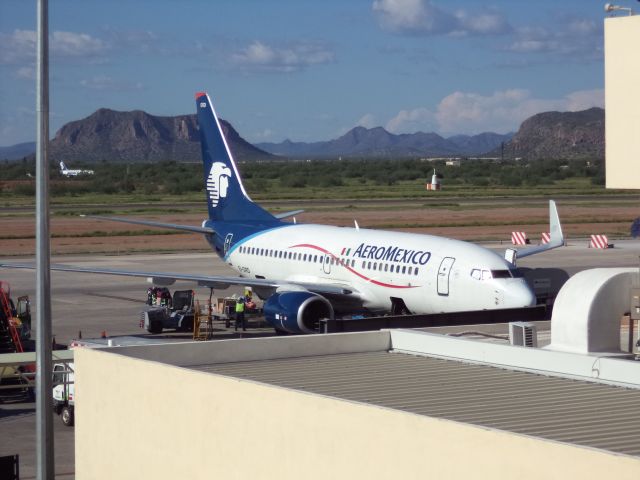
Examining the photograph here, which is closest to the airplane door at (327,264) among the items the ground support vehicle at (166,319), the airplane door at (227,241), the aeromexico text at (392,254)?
the aeromexico text at (392,254)

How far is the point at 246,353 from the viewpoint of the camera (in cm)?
2038

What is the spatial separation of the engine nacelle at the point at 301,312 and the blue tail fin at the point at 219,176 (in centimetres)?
1080

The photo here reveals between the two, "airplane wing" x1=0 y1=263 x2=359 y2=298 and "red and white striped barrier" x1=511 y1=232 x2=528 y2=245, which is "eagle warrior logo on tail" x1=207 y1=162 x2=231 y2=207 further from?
"red and white striped barrier" x1=511 y1=232 x2=528 y2=245

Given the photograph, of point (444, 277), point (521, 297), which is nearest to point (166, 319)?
point (444, 277)

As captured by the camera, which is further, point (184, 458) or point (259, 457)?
point (184, 458)

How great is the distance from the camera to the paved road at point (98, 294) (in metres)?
26.9

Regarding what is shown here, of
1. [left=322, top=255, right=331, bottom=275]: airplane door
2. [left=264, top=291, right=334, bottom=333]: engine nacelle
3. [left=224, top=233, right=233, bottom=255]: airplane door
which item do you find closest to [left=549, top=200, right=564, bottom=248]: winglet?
[left=322, top=255, right=331, bottom=275]: airplane door

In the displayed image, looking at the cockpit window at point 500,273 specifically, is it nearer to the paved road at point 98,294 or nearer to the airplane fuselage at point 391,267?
the airplane fuselage at point 391,267

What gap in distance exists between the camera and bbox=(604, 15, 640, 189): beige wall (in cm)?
1593

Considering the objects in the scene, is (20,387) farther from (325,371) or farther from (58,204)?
(58,204)

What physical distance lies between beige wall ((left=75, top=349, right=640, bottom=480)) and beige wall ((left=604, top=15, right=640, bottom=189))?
486 centimetres

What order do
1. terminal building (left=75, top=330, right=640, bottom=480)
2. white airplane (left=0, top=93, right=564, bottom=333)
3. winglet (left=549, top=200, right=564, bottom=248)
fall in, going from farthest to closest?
1. winglet (left=549, top=200, right=564, bottom=248)
2. white airplane (left=0, top=93, right=564, bottom=333)
3. terminal building (left=75, top=330, right=640, bottom=480)

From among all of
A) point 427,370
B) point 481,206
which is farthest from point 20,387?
point 481,206

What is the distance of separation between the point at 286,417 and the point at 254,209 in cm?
3176
